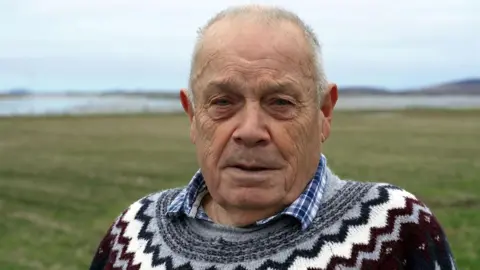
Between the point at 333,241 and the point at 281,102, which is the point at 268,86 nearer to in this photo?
the point at 281,102

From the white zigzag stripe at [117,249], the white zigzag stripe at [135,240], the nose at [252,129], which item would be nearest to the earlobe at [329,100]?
the nose at [252,129]

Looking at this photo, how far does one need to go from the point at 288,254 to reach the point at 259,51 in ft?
2.01

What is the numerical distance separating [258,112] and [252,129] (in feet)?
0.19

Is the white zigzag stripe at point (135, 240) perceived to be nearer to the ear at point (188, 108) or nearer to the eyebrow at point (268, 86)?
the ear at point (188, 108)

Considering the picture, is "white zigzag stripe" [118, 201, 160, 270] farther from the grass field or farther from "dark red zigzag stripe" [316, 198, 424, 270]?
the grass field

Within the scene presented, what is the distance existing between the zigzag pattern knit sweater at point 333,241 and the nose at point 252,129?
29 cm

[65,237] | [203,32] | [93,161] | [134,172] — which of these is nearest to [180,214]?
[203,32]

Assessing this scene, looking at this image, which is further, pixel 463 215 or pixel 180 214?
pixel 463 215

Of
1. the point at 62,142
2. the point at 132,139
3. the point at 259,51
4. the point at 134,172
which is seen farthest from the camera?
the point at 132,139

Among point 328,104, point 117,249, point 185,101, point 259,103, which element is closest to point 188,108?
point 185,101

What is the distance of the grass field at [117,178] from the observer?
298 inches

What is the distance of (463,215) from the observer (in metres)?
8.34

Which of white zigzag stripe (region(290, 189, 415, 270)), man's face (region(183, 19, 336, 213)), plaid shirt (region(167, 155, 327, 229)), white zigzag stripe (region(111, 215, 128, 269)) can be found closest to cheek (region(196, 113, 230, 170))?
man's face (region(183, 19, 336, 213))

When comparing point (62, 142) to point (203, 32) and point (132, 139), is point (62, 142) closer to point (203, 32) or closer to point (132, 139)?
point (132, 139)
